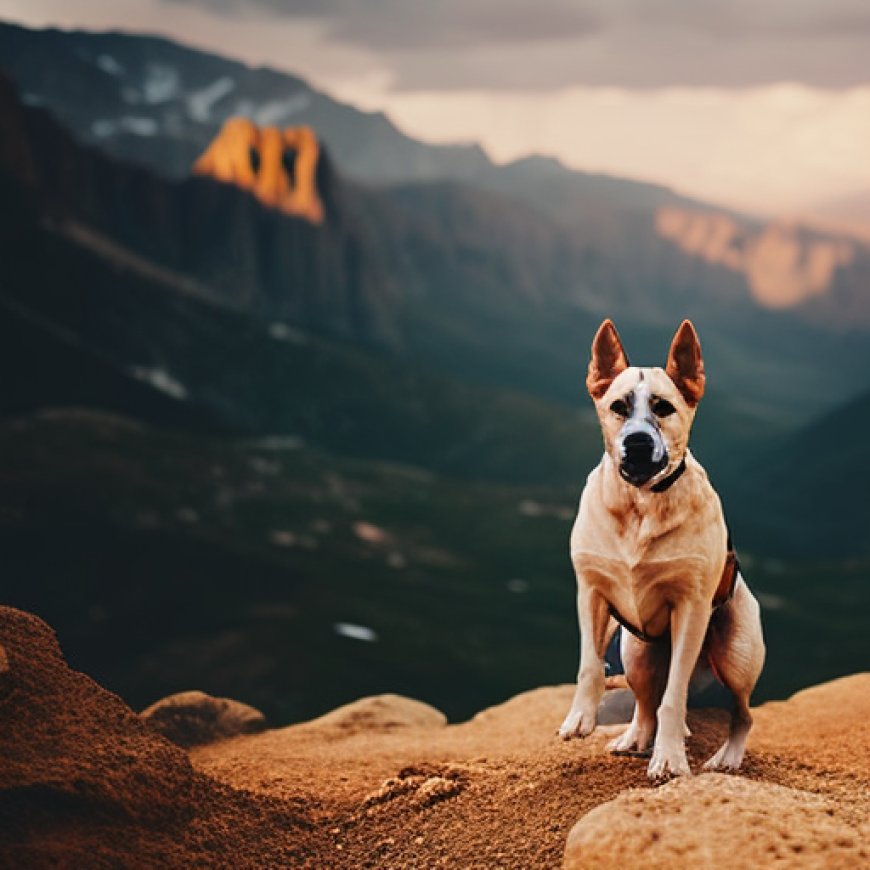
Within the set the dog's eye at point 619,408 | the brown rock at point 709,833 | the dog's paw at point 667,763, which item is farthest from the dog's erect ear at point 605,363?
the brown rock at point 709,833

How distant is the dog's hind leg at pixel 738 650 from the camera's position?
34.8ft

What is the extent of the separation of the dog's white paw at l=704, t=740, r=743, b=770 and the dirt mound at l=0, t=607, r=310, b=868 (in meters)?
4.32

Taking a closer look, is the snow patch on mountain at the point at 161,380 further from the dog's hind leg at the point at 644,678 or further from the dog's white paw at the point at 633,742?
the dog's hind leg at the point at 644,678

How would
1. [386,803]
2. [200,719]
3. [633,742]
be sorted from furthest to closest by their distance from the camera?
[200,719] < [386,803] < [633,742]

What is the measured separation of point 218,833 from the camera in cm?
1059

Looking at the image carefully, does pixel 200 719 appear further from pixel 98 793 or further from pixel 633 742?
pixel 633 742

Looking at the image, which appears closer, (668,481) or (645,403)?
(645,403)

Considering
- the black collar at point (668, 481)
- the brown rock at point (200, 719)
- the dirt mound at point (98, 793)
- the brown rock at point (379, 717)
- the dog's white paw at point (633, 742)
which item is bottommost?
the brown rock at point (379, 717)

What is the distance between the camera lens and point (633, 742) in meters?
11.1

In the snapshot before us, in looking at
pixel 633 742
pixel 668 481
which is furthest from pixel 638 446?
pixel 633 742

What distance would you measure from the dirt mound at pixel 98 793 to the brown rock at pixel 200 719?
702 centimetres

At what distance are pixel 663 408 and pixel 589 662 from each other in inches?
108

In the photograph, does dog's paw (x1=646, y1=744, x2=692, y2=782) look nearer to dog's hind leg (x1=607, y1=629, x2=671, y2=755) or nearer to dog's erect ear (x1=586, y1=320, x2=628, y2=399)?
dog's hind leg (x1=607, y1=629, x2=671, y2=755)

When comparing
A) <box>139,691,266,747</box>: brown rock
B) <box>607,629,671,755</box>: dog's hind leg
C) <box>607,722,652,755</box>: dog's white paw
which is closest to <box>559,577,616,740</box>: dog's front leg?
<box>607,629,671,755</box>: dog's hind leg
